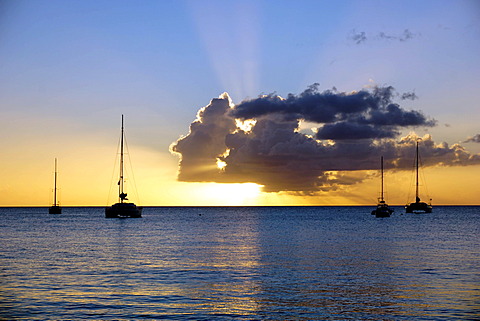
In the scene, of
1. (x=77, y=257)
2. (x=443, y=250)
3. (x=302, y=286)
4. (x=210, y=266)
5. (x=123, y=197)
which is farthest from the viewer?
(x=123, y=197)

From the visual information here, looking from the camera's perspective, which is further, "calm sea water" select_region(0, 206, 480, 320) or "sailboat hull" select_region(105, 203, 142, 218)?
"sailboat hull" select_region(105, 203, 142, 218)

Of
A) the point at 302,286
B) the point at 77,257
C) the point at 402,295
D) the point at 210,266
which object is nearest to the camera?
the point at 402,295

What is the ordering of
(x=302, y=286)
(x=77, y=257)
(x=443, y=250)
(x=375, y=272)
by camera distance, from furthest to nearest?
1. (x=443, y=250)
2. (x=77, y=257)
3. (x=375, y=272)
4. (x=302, y=286)

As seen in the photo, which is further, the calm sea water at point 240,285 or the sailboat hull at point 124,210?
the sailboat hull at point 124,210

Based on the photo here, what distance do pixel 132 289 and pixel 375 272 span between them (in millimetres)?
22971

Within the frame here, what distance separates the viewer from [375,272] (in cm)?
5106

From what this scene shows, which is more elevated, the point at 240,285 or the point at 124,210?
the point at 124,210

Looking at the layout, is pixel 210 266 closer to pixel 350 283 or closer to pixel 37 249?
pixel 350 283

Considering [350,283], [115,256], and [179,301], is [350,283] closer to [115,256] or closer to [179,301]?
[179,301]

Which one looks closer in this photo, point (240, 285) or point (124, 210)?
point (240, 285)

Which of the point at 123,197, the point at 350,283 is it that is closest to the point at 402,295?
the point at 350,283

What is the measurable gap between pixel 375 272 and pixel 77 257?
34.1m

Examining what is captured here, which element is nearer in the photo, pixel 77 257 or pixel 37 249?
pixel 77 257

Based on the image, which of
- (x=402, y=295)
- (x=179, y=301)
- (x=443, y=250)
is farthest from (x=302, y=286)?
(x=443, y=250)
